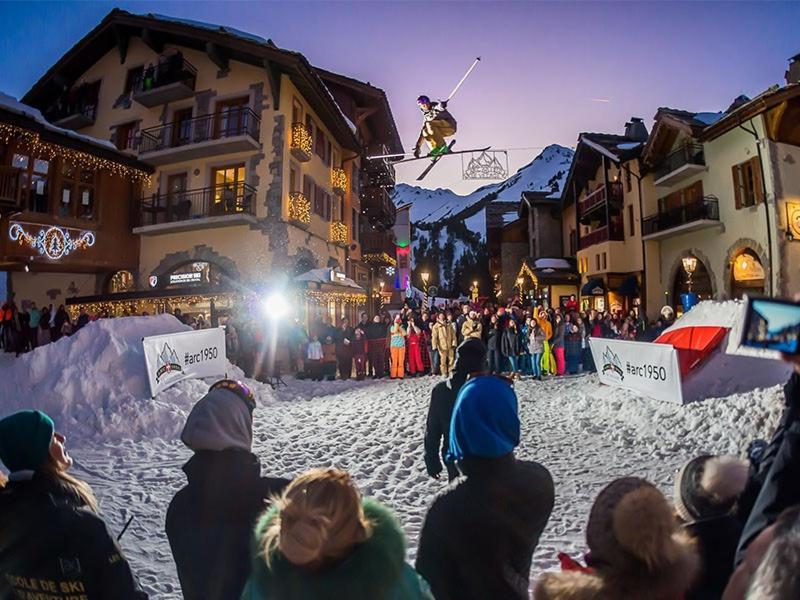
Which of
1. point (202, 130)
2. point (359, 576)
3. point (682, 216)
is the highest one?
point (202, 130)

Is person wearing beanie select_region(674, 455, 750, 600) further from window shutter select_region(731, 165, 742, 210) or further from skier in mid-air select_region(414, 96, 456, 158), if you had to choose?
window shutter select_region(731, 165, 742, 210)

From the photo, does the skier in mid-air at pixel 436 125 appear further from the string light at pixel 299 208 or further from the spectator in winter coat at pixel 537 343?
the string light at pixel 299 208

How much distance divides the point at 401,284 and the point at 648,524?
4069 cm

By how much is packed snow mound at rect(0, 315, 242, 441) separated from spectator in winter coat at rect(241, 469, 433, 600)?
24.8ft

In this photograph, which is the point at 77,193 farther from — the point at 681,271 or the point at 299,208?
the point at 681,271

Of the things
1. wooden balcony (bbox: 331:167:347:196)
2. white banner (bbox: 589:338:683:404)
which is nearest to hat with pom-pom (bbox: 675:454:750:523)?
white banner (bbox: 589:338:683:404)

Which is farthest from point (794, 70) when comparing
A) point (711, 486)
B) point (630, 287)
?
point (711, 486)

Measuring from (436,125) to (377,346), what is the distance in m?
7.10

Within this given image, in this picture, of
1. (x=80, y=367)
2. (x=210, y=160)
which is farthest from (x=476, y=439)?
(x=210, y=160)

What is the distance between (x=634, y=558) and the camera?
142 centimetres

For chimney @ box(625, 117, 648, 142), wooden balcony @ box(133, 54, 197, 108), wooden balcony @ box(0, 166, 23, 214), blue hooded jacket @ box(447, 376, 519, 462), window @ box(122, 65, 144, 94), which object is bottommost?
blue hooded jacket @ box(447, 376, 519, 462)

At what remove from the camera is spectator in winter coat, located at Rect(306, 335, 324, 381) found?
1416cm

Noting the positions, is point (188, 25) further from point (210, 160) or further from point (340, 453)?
point (340, 453)

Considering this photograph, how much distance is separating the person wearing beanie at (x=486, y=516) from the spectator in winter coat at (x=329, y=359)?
1240cm
